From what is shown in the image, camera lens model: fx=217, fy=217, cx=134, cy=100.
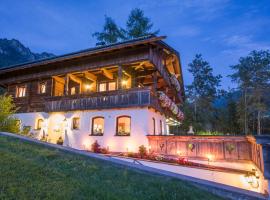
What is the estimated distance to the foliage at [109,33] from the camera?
120 ft

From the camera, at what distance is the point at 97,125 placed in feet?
55.0

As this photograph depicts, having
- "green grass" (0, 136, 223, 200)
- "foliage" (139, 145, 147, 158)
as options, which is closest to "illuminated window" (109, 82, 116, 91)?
"foliage" (139, 145, 147, 158)

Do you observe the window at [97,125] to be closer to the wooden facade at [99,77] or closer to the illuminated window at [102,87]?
the wooden facade at [99,77]

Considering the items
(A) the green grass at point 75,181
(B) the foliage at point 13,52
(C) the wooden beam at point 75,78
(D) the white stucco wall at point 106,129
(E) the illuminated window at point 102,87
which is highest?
(B) the foliage at point 13,52

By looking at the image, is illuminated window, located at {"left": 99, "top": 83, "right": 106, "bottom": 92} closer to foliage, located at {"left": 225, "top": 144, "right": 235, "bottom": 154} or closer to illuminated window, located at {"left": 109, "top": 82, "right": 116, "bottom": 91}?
illuminated window, located at {"left": 109, "top": 82, "right": 116, "bottom": 91}

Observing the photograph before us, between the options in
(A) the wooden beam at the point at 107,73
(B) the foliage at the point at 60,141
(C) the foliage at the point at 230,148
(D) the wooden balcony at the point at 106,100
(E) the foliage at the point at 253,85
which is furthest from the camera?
(E) the foliage at the point at 253,85

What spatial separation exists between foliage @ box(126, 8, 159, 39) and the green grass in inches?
1222

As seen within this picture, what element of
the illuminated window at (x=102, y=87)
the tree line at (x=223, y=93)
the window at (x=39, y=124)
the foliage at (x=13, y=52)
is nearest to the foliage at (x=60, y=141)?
the window at (x=39, y=124)

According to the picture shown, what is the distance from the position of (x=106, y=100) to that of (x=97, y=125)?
7.11 ft

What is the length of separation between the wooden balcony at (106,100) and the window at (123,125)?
99 cm

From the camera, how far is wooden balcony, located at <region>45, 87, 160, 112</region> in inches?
587

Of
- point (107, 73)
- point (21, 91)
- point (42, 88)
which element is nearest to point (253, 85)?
point (107, 73)

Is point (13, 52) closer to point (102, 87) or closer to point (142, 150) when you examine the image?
point (102, 87)

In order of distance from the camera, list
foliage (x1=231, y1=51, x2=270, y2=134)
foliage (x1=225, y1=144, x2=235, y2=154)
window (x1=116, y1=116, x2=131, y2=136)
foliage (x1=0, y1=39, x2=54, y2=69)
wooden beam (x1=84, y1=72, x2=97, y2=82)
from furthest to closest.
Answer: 1. foliage (x1=0, y1=39, x2=54, y2=69)
2. foliage (x1=231, y1=51, x2=270, y2=134)
3. wooden beam (x1=84, y1=72, x2=97, y2=82)
4. window (x1=116, y1=116, x2=131, y2=136)
5. foliage (x1=225, y1=144, x2=235, y2=154)
